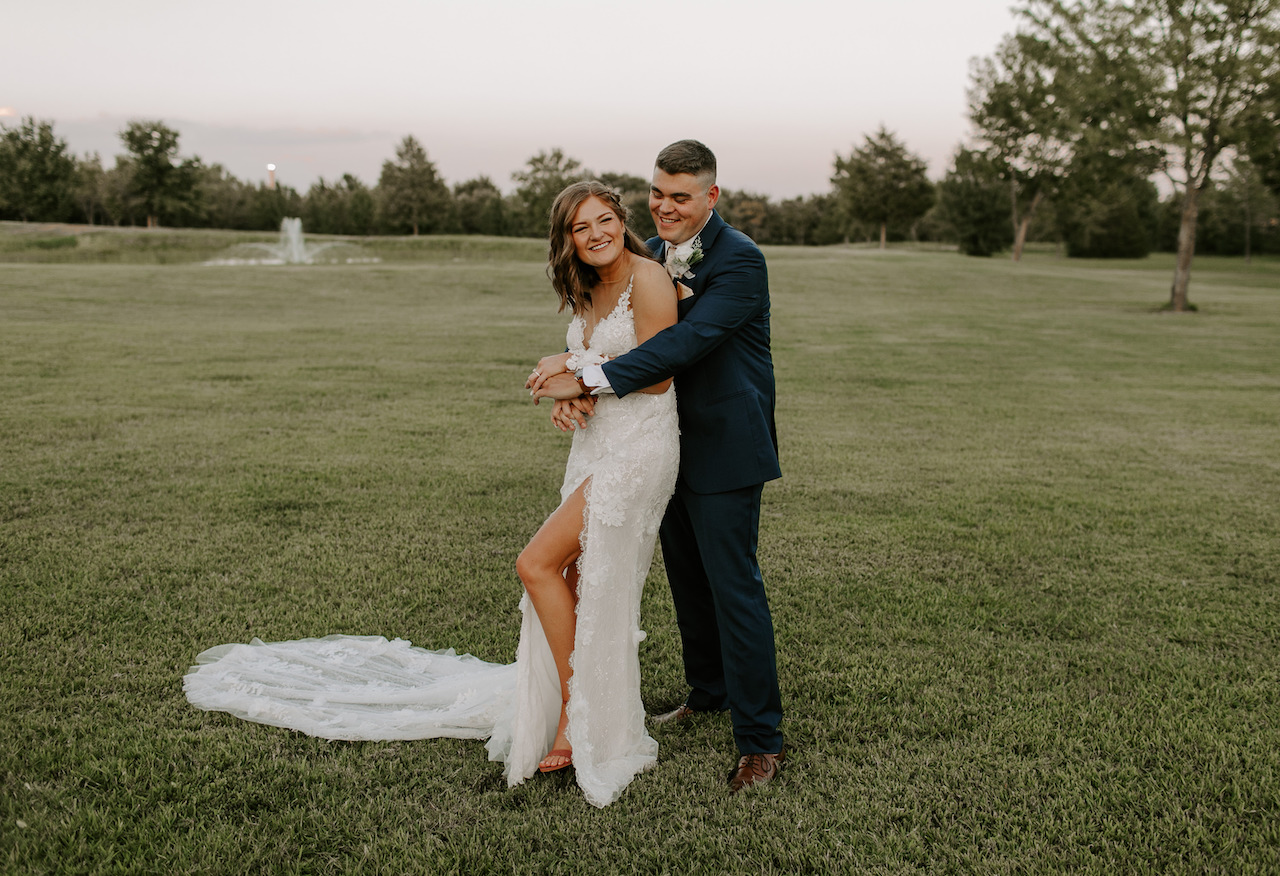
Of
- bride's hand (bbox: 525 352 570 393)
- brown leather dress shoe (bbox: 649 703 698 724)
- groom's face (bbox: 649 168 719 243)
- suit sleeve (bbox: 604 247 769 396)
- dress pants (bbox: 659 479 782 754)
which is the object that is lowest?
brown leather dress shoe (bbox: 649 703 698 724)

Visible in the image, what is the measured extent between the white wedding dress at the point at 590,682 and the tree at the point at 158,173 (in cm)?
5733

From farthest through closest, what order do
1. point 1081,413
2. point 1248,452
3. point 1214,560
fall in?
1. point 1081,413
2. point 1248,452
3. point 1214,560

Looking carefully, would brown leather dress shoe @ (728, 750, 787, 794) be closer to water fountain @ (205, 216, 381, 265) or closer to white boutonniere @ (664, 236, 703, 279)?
white boutonniere @ (664, 236, 703, 279)

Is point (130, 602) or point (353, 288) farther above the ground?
point (353, 288)

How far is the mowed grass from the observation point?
2.92 metres

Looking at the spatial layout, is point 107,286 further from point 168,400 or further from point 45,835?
point 45,835

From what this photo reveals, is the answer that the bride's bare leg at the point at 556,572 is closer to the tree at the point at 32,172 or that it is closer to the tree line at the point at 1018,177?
the tree line at the point at 1018,177

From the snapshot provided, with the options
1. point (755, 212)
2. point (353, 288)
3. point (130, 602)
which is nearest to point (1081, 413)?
point (130, 602)

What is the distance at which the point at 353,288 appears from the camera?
81.7ft

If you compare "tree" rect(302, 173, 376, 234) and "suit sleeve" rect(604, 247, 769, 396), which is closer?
"suit sleeve" rect(604, 247, 769, 396)

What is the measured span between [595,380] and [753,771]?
5.27 feet

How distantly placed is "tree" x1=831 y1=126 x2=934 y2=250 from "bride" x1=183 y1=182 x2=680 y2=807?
62532 mm

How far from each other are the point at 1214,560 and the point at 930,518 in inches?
73.0

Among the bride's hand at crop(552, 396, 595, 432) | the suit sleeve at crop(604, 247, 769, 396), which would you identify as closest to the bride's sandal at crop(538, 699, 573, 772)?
the bride's hand at crop(552, 396, 595, 432)
